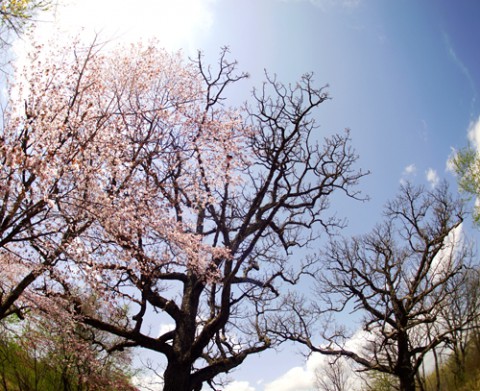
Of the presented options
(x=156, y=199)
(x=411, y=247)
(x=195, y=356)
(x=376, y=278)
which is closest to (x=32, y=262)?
(x=156, y=199)

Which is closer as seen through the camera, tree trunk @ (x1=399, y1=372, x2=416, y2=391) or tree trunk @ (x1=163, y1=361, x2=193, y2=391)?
tree trunk @ (x1=163, y1=361, x2=193, y2=391)

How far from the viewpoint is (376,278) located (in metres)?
15.5

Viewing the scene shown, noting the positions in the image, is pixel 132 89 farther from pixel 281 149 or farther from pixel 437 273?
pixel 437 273

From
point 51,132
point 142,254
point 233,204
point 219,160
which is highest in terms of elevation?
point 219,160

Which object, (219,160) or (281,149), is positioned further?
(219,160)

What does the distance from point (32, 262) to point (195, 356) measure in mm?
5134

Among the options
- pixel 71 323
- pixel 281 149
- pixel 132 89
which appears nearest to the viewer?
pixel 71 323

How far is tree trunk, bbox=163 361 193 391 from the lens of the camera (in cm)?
842

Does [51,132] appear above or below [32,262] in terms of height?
above

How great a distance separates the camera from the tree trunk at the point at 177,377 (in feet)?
27.6

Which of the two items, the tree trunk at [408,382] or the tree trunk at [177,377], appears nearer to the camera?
the tree trunk at [177,377]

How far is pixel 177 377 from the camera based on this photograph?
8562 mm

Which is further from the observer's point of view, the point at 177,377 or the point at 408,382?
the point at 408,382

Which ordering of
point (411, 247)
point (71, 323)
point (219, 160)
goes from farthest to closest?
1. point (411, 247)
2. point (219, 160)
3. point (71, 323)
